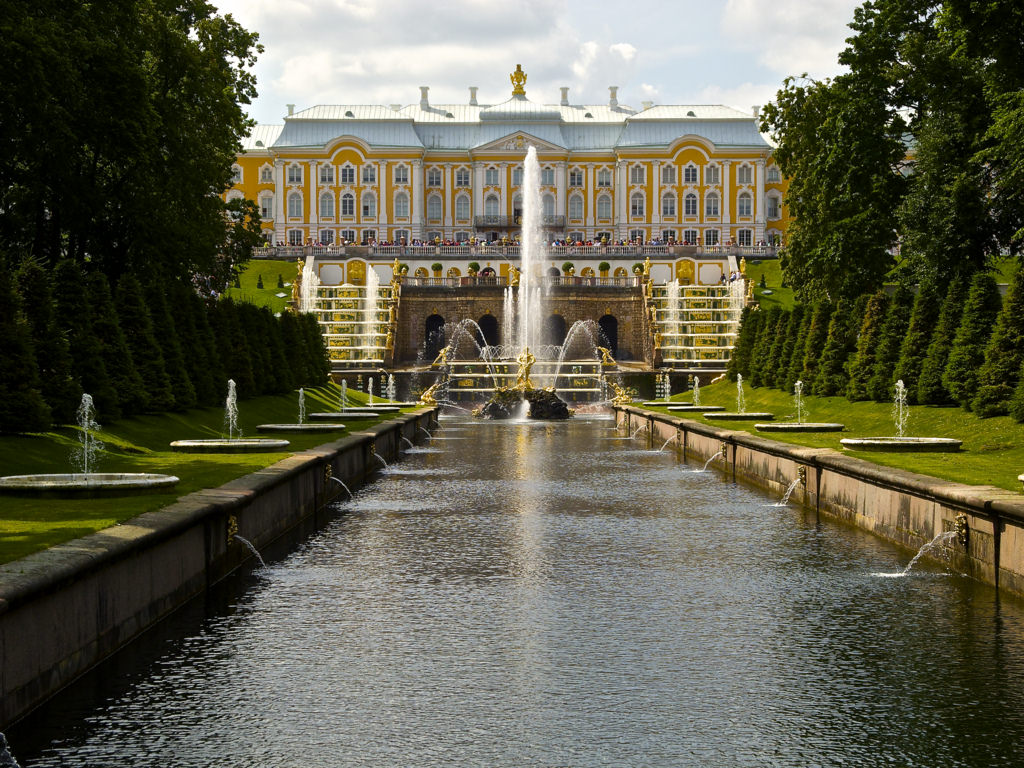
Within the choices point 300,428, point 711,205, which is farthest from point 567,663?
point 711,205

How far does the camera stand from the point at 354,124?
121 m

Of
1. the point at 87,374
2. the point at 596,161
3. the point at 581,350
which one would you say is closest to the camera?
the point at 87,374

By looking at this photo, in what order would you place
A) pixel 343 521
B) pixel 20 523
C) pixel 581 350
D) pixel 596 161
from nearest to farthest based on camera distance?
pixel 20 523, pixel 343 521, pixel 581 350, pixel 596 161

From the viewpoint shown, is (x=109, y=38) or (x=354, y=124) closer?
(x=109, y=38)

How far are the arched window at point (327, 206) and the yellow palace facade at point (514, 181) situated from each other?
0.31 ft

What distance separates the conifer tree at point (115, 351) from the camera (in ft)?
78.9

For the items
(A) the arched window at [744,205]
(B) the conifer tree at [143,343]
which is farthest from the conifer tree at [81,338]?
(A) the arched window at [744,205]

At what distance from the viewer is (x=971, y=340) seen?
2742 centimetres

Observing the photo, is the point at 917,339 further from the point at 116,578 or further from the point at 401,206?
the point at 401,206

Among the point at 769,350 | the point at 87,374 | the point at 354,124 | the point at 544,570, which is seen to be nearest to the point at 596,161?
the point at 354,124

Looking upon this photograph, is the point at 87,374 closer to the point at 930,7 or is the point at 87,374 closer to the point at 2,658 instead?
the point at 2,658

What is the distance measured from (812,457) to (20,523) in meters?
11.3

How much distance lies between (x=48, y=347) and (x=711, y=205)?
104 meters

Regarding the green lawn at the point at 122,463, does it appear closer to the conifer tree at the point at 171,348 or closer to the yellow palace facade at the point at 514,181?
the conifer tree at the point at 171,348
